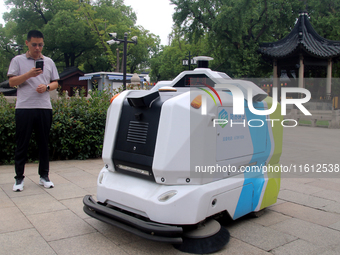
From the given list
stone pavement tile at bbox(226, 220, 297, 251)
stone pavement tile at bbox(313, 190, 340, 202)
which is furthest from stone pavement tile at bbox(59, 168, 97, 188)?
stone pavement tile at bbox(313, 190, 340, 202)

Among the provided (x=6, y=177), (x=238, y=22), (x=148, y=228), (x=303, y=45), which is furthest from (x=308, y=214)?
(x=238, y=22)

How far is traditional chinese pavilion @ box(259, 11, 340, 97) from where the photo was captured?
22.0 m

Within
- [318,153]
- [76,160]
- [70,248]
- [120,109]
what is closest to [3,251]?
[70,248]

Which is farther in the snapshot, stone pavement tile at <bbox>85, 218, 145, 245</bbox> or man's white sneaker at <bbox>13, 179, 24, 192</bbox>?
man's white sneaker at <bbox>13, 179, 24, 192</bbox>

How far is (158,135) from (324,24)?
30.2 meters

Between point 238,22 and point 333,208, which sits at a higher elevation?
point 238,22

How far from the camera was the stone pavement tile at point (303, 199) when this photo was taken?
4.21 m

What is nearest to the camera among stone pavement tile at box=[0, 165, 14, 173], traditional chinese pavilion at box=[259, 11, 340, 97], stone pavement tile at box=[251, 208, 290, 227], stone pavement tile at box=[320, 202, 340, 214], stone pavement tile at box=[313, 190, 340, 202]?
stone pavement tile at box=[251, 208, 290, 227]

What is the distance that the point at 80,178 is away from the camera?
17.0 ft

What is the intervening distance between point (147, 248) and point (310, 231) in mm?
1762

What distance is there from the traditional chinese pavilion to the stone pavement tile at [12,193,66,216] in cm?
2110

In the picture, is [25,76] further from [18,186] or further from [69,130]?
[69,130]

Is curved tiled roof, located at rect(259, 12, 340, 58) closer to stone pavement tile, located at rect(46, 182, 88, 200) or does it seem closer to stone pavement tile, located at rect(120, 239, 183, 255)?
stone pavement tile, located at rect(46, 182, 88, 200)

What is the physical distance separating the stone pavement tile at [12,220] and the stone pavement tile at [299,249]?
8.17ft
